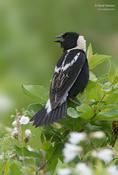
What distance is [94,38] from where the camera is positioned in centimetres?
609

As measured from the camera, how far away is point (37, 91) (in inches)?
86.4

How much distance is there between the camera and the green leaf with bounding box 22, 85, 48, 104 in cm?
217

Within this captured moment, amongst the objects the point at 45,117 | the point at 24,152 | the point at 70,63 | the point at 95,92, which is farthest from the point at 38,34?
the point at 24,152

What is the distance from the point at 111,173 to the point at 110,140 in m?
0.57

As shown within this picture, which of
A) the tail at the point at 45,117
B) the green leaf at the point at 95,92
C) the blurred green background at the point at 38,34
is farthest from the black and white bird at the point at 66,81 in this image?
the blurred green background at the point at 38,34

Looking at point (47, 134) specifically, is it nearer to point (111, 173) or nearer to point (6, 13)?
point (111, 173)

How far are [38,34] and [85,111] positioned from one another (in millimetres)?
3871

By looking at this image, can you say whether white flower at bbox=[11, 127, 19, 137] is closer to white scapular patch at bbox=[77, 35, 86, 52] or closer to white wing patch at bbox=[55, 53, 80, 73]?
white wing patch at bbox=[55, 53, 80, 73]

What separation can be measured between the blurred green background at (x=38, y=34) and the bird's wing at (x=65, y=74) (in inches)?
33.3

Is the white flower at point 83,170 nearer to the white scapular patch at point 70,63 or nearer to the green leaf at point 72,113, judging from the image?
the green leaf at point 72,113

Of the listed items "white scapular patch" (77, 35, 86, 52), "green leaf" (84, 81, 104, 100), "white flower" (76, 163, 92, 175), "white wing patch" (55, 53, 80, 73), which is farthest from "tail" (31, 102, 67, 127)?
"white scapular patch" (77, 35, 86, 52)

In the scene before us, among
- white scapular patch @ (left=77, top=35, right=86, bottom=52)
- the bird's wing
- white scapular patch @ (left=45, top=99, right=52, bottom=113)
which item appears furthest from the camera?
white scapular patch @ (left=77, top=35, right=86, bottom=52)

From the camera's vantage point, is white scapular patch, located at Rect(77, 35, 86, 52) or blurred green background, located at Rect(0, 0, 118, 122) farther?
blurred green background, located at Rect(0, 0, 118, 122)

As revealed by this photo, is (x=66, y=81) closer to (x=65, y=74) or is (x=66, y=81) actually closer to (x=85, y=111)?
(x=65, y=74)
